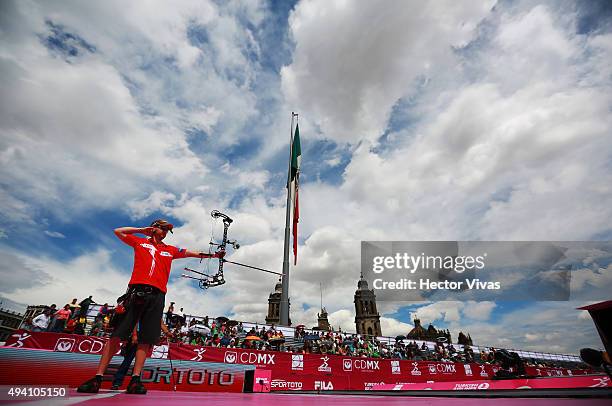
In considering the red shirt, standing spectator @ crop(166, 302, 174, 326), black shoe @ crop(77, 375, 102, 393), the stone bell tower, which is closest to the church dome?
the stone bell tower

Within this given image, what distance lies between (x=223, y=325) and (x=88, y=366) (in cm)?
707

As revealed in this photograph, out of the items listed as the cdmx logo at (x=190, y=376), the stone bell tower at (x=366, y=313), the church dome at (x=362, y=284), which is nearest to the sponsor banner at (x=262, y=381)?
the cdmx logo at (x=190, y=376)

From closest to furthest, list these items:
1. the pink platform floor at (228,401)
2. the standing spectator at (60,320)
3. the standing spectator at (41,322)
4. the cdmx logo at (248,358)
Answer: the pink platform floor at (228,401)
the standing spectator at (41,322)
the standing spectator at (60,320)
the cdmx logo at (248,358)

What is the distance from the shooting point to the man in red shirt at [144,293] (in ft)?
10.5

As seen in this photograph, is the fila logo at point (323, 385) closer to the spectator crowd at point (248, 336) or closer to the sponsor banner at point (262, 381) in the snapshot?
the spectator crowd at point (248, 336)

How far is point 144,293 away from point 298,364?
1014 centimetres

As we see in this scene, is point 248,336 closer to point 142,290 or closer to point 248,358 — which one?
point 248,358

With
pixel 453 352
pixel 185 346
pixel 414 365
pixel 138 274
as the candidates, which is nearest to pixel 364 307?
pixel 453 352

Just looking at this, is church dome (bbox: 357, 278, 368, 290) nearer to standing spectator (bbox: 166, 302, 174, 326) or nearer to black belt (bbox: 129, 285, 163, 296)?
standing spectator (bbox: 166, 302, 174, 326)

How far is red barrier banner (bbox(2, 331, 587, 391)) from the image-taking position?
860 cm

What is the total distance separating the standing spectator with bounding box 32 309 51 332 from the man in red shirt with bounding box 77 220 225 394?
901 centimetres

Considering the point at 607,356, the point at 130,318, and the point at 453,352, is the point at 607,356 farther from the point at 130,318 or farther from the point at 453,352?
the point at 453,352

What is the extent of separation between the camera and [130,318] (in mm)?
3291

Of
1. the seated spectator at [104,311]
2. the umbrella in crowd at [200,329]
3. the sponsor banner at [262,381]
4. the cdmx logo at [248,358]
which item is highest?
the seated spectator at [104,311]
